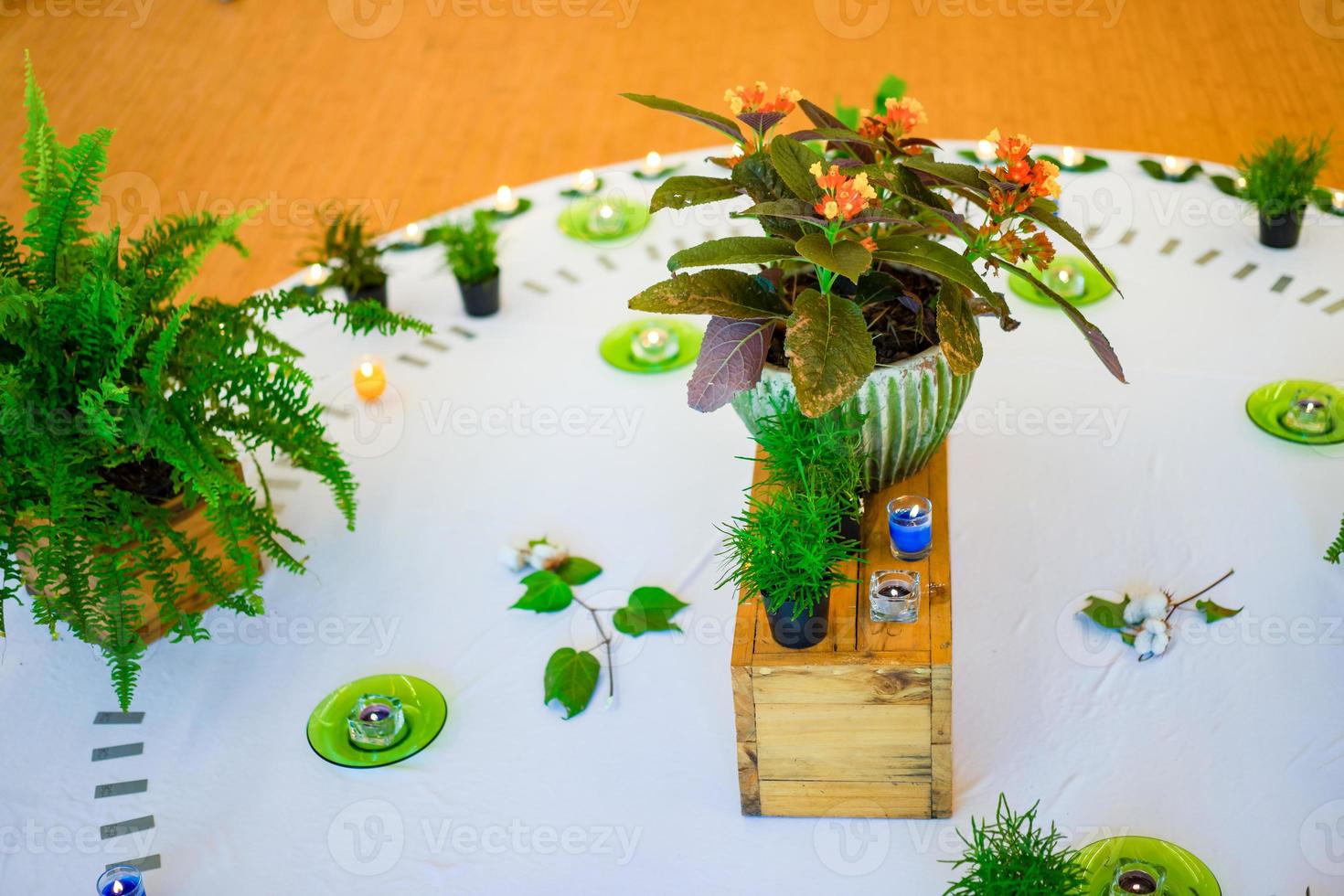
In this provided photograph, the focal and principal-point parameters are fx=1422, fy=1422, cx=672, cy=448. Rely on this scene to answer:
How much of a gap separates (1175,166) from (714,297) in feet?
4.73

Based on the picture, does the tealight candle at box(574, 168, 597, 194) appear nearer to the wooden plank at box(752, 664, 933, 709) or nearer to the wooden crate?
the wooden crate

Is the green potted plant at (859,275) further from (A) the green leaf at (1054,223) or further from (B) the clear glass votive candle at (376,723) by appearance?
(B) the clear glass votive candle at (376,723)

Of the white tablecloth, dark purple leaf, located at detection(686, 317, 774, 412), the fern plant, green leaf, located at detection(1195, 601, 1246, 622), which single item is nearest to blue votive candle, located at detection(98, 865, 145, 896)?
the white tablecloth

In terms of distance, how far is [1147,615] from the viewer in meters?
1.81

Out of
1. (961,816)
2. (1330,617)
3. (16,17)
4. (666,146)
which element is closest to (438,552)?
(961,816)

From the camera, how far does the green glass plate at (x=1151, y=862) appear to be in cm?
150

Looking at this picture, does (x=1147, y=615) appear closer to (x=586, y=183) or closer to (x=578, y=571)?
(x=578, y=571)

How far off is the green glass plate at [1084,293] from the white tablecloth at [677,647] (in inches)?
1.1

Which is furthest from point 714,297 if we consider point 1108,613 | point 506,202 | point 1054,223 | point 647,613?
point 506,202

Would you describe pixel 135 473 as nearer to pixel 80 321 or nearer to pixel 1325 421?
pixel 80 321

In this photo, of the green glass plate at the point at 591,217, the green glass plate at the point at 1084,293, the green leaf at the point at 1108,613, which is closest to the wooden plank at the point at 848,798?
the green leaf at the point at 1108,613

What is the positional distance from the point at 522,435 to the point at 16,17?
3.45 metres

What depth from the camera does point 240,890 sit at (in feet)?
5.35

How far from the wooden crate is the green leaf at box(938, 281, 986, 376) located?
24 cm
